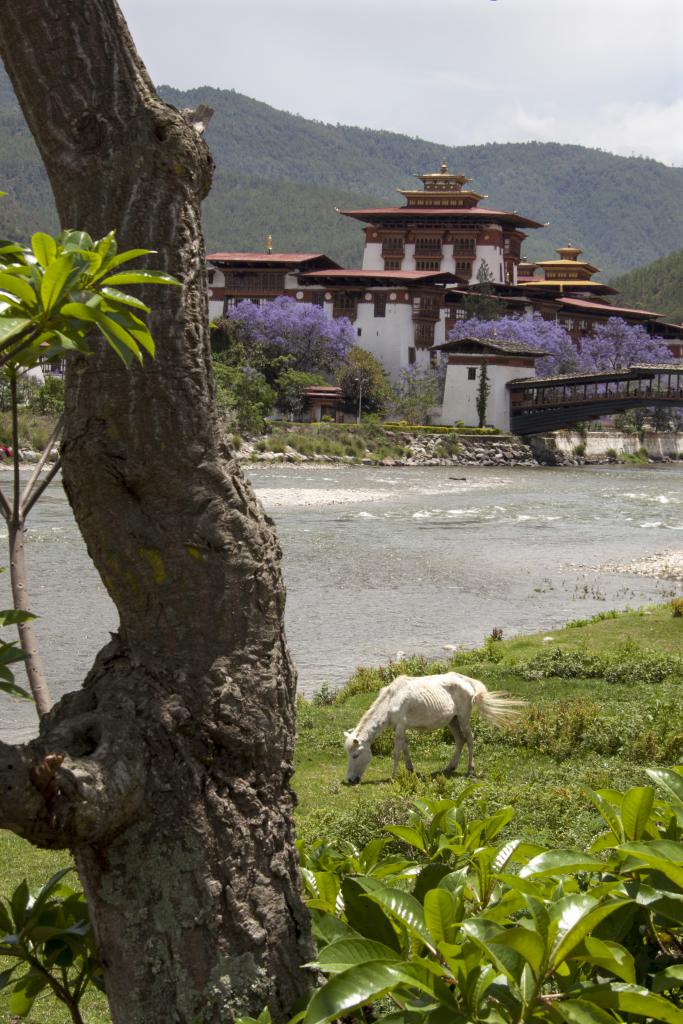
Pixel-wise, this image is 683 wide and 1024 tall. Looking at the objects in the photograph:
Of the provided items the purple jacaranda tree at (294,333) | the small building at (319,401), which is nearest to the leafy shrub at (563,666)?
the small building at (319,401)

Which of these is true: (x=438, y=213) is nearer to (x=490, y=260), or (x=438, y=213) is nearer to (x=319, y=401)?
(x=490, y=260)

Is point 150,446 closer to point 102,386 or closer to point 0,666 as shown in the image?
point 102,386

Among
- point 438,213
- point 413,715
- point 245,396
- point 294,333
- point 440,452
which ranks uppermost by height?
point 438,213

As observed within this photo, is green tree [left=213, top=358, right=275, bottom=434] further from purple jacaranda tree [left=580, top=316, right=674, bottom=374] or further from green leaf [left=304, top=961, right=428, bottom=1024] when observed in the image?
green leaf [left=304, top=961, right=428, bottom=1024]

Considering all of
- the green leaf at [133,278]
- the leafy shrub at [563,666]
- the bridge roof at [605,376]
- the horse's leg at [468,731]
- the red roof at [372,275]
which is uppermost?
the red roof at [372,275]

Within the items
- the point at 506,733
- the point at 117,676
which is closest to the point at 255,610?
the point at 117,676

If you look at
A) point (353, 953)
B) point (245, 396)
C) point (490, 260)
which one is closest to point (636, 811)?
point (353, 953)

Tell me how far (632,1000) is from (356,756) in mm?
7193

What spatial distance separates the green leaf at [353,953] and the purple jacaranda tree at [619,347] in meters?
84.6

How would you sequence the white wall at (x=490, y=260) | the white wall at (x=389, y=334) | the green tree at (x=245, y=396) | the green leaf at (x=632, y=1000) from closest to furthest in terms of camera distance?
the green leaf at (x=632, y=1000)
the green tree at (x=245, y=396)
the white wall at (x=389, y=334)
the white wall at (x=490, y=260)

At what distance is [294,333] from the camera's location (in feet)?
252

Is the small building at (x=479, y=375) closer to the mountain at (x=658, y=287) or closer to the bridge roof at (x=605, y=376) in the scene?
the bridge roof at (x=605, y=376)

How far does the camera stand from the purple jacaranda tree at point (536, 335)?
80188 mm

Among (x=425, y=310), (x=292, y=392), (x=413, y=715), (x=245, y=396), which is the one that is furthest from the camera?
(x=425, y=310)
